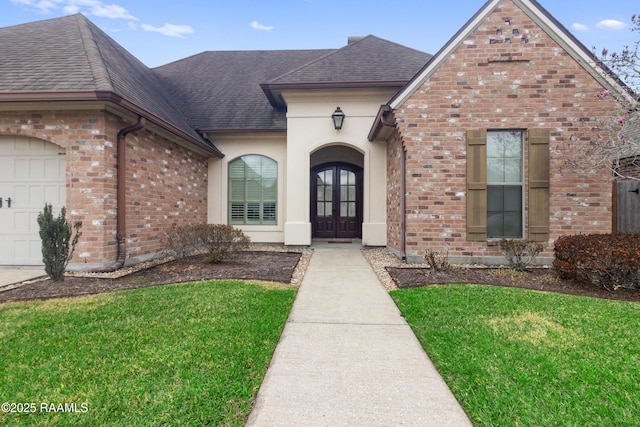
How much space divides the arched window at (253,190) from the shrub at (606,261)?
742cm

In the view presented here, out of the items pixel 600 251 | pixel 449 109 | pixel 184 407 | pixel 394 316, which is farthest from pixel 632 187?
pixel 184 407

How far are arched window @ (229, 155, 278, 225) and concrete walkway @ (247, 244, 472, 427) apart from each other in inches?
243

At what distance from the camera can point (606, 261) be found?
4418 millimetres

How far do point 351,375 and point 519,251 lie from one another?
15.9 feet

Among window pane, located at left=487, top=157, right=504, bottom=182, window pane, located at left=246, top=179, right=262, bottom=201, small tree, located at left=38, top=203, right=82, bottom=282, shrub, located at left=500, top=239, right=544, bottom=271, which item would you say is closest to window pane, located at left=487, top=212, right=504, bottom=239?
shrub, located at left=500, top=239, right=544, bottom=271

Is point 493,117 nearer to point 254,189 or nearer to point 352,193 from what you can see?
point 352,193

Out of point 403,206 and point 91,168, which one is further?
point 403,206

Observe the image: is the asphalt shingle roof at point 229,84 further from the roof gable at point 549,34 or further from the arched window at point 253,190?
the roof gable at point 549,34

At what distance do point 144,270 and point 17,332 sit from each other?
292 centimetres

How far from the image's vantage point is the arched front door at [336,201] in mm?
10461

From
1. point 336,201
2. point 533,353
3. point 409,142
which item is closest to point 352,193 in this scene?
point 336,201

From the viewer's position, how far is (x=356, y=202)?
413 inches

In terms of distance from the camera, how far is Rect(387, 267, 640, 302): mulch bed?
4.42 metres

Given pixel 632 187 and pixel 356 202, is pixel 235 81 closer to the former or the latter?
pixel 356 202
